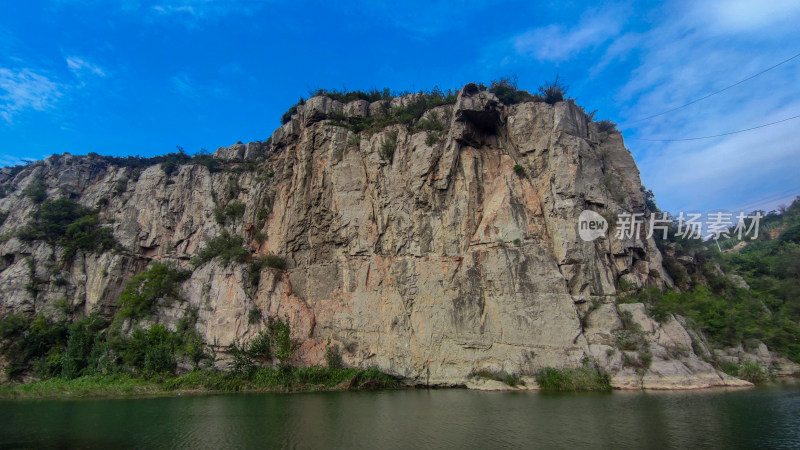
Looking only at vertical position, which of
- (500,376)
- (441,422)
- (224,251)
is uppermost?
(224,251)

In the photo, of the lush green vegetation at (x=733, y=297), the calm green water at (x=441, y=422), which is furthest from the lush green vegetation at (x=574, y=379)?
the lush green vegetation at (x=733, y=297)

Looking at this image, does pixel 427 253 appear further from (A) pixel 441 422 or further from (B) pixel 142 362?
(B) pixel 142 362

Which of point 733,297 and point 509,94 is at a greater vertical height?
point 509,94

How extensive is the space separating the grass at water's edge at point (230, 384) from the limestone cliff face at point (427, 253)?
1.62m

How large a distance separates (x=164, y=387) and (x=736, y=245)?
3215 inches

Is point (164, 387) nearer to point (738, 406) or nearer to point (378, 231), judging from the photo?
point (378, 231)

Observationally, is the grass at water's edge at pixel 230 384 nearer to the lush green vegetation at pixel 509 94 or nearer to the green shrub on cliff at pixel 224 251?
the green shrub on cliff at pixel 224 251

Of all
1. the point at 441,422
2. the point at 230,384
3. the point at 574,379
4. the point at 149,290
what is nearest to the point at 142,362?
the point at 149,290

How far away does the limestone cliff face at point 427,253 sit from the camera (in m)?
26.0

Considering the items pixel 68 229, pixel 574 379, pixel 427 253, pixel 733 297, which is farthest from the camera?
pixel 68 229

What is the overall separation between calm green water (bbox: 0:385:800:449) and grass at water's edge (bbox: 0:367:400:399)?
5.15 meters

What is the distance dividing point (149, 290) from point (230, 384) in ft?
44.4

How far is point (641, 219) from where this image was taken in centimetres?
3052

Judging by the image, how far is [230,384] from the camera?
27906 mm
